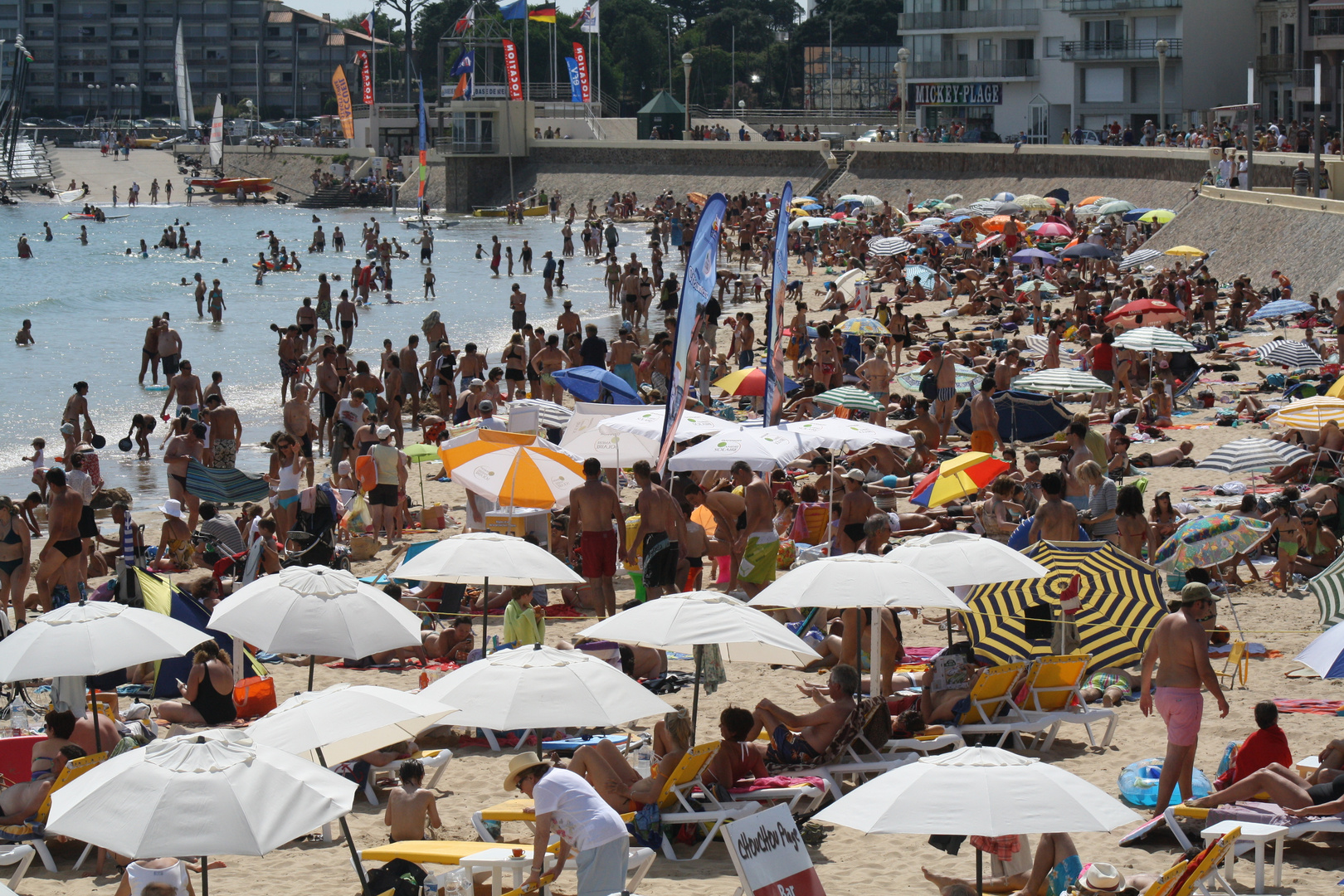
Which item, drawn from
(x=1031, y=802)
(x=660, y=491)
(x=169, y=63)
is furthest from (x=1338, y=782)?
(x=169, y=63)

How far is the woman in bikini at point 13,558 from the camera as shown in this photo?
10234mm

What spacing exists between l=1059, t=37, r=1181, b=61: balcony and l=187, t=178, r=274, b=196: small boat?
44.7 metres

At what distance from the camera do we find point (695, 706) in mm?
7348

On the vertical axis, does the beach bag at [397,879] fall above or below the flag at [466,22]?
below

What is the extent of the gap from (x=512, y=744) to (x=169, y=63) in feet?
420

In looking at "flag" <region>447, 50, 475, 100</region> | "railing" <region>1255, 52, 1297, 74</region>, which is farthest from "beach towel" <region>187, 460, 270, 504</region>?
"flag" <region>447, 50, 475, 100</region>

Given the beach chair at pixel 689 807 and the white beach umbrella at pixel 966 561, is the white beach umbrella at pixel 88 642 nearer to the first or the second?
the beach chair at pixel 689 807

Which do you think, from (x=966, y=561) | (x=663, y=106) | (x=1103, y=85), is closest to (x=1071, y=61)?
(x=1103, y=85)

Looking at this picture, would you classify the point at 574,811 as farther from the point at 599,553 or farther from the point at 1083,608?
the point at 599,553

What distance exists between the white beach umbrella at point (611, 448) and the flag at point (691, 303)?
1845mm

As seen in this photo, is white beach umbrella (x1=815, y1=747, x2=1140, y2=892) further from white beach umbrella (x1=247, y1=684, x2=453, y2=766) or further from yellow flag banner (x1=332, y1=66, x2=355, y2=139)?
yellow flag banner (x1=332, y1=66, x2=355, y2=139)

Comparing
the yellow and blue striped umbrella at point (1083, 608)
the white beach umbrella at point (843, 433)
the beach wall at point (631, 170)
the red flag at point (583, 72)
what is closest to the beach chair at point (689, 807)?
the yellow and blue striped umbrella at point (1083, 608)

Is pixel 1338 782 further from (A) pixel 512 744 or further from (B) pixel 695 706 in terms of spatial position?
(A) pixel 512 744

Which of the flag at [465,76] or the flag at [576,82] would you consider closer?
the flag at [465,76]
